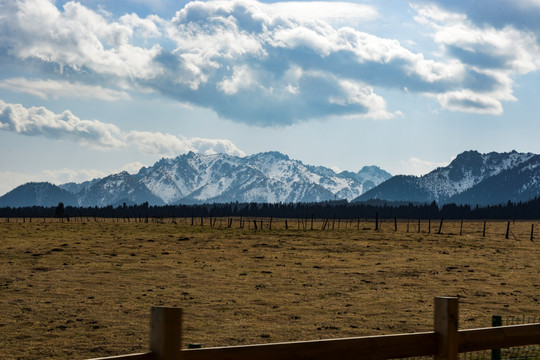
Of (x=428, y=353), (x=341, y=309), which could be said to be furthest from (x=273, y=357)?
Result: (x=341, y=309)

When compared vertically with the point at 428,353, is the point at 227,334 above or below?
below

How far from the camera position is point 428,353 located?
228 inches

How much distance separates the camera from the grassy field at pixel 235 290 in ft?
67.0

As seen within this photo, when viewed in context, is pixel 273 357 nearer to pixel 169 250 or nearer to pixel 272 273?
pixel 272 273

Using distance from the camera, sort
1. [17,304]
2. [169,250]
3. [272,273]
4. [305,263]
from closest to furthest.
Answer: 1. [17,304]
2. [272,273]
3. [305,263]
4. [169,250]

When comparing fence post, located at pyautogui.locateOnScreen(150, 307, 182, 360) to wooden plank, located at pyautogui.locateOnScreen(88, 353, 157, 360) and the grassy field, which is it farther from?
the grassy field

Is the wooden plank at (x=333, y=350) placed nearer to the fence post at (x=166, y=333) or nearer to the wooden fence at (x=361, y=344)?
the wooden fence at (x=361, y=344)

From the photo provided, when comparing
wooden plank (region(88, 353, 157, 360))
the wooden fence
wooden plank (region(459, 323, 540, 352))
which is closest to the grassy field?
wooden plank (region(459, 323, 540, 352))

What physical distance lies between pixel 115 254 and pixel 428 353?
4333 centimetres

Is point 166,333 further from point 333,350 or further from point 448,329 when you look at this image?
point 448,329

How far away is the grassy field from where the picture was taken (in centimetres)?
2042

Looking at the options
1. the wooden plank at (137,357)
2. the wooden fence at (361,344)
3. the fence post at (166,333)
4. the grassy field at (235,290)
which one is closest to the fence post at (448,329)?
the wooden fence at (361,344)

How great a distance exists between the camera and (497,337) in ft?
20.2

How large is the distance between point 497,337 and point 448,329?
0.73 m
